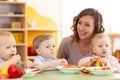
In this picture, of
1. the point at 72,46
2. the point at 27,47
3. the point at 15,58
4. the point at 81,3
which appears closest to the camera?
the point at 15,58

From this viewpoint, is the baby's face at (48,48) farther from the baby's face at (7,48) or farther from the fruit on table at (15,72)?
the fruit on table at (15,72)

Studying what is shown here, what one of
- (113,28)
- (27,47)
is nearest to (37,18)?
(27,47)

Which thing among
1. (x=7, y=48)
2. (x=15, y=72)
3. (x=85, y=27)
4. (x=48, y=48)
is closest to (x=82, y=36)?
(x=85, y=27)

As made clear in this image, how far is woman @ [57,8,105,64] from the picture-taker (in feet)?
8.25

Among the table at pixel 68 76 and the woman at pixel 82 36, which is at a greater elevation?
the woman at pixel 82 36

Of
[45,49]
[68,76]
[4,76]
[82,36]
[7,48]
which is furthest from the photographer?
[82,36]

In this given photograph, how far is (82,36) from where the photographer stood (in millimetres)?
2486

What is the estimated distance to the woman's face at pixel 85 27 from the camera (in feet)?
8.17

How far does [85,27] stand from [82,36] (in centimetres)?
8

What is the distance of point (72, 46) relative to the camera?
2664 mm

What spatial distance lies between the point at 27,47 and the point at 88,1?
1.38m

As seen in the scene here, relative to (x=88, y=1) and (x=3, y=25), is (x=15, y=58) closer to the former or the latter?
(x=3, y=25)

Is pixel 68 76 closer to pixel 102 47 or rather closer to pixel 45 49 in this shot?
pixel 45 49

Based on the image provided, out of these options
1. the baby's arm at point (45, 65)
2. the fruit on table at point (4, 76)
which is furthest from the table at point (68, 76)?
the fruit on table at point (4, 76)
